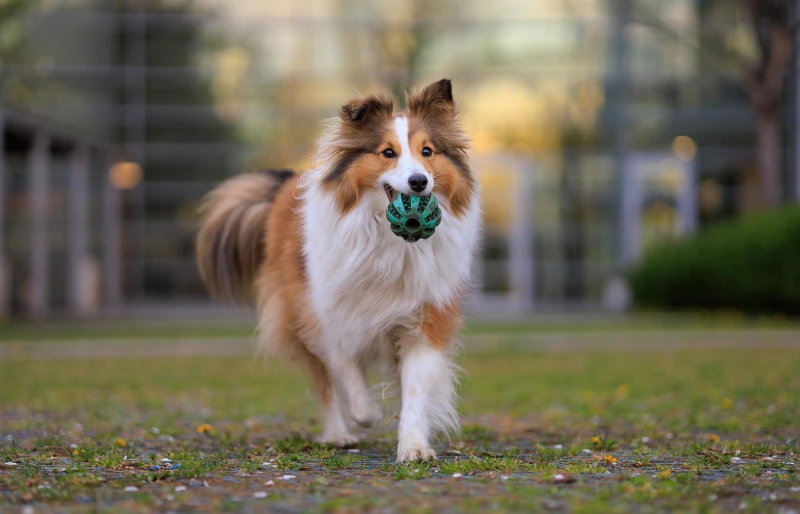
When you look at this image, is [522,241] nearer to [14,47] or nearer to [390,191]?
[14,47]

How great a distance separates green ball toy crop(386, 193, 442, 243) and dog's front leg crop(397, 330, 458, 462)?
0.65 m

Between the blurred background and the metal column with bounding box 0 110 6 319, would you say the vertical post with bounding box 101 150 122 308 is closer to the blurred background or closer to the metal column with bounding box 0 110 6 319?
the blurred background

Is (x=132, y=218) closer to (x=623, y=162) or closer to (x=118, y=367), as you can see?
(x=623, y=162)

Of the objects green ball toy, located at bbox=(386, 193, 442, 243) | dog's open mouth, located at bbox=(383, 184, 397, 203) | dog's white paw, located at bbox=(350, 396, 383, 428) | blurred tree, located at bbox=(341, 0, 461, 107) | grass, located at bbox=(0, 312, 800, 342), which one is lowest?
grass, located at bbox=(0, 312, 800, 342)

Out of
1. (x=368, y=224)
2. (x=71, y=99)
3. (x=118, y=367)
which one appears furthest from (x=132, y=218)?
(x=368, y=224)

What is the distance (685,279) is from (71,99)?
16.1m

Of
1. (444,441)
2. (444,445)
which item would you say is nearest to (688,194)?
(444,441)

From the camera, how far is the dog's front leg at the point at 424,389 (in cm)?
642

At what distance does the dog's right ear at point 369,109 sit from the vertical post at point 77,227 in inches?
870

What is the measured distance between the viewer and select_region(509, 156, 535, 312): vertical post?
30312 millimetres

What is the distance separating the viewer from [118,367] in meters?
14.1

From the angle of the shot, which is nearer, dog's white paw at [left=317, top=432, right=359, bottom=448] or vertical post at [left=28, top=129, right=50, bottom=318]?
dog's white paw at [left=317, top=432, right=359, bottom=448]

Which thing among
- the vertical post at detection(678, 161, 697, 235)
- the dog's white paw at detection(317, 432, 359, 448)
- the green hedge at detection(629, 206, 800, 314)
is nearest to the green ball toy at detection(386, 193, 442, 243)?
the dog's white paw at detection(317, 432, 359, 448)

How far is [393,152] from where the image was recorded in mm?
6461
